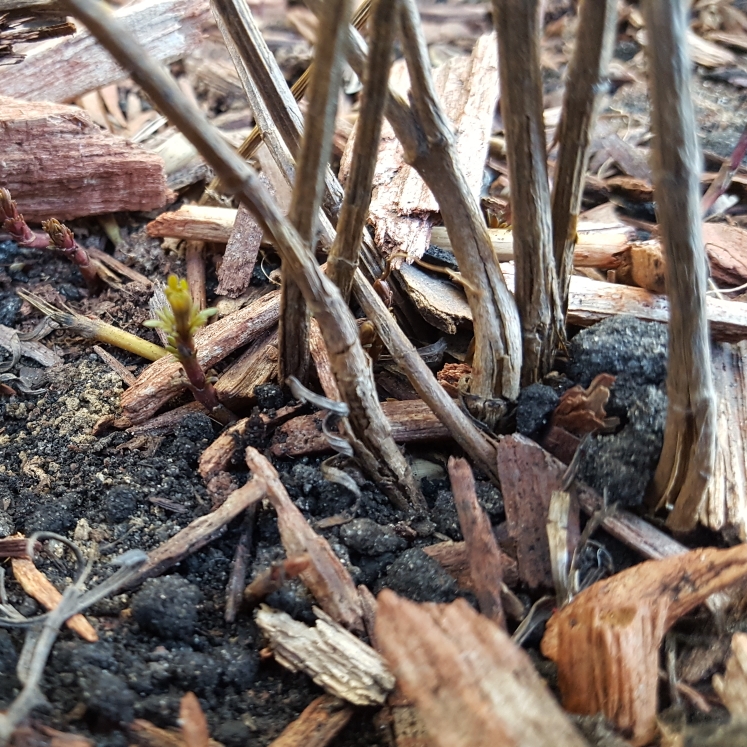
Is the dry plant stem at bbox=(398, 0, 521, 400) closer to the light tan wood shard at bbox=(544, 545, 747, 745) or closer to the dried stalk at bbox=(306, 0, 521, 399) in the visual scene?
the dried stalk at bbox=(306, 0, 521, 399)

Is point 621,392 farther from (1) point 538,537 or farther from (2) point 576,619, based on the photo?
(2) point 576,619

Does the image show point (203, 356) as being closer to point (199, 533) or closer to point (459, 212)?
point (199, 533)

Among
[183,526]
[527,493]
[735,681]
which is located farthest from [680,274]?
[183,526]

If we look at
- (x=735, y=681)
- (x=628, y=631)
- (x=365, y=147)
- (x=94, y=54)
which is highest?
(x=94, y=54)

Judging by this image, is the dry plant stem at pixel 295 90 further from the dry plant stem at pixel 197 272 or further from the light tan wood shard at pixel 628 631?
the light tan wood shard at pixel 628 631

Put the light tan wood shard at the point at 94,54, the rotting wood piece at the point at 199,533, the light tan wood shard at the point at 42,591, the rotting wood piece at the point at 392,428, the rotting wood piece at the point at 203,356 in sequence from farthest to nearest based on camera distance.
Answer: the light tan wood shard at the point at 94,54
the rotting wood piece at the point at 203,356
the rotting wood piece at the point at 392,428
the rotting wood piece at the point at 199,533
the light tan wood shard at the point at 42,591

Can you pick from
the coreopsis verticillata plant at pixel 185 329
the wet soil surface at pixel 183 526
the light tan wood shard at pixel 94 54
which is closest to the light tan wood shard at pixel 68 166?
the light tan wood shard at pixel 94 54
